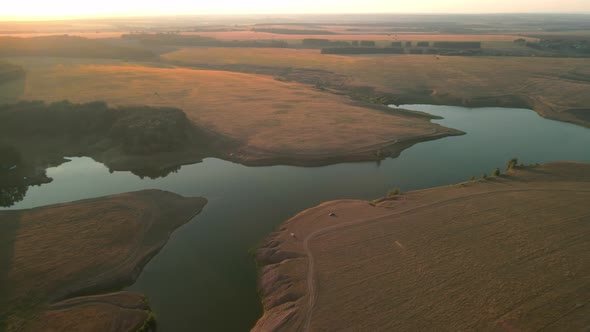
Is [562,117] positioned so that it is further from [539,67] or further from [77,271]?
[77,271]

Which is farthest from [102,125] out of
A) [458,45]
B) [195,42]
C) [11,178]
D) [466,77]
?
[458,45]

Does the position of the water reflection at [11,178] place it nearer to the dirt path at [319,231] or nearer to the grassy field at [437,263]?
the grassy field at [437,263]

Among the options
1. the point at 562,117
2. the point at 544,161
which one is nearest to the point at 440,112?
the point at 562,117

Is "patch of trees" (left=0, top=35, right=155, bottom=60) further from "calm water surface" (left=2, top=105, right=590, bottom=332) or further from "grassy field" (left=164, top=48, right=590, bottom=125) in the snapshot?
"calm water surface" (left=2, top=105, right=590, bottom=332)

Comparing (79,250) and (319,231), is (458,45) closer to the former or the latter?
(319,231)

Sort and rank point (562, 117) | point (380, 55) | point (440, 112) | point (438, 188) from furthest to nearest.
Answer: point (380, 55), point (440, 112), point (562, 117), point (438, 188)

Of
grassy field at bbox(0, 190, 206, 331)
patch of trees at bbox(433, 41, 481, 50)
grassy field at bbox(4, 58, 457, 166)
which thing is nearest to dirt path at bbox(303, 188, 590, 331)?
grassy field at bbox(0, 190, 206, 331)

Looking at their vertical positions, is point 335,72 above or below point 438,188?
above
